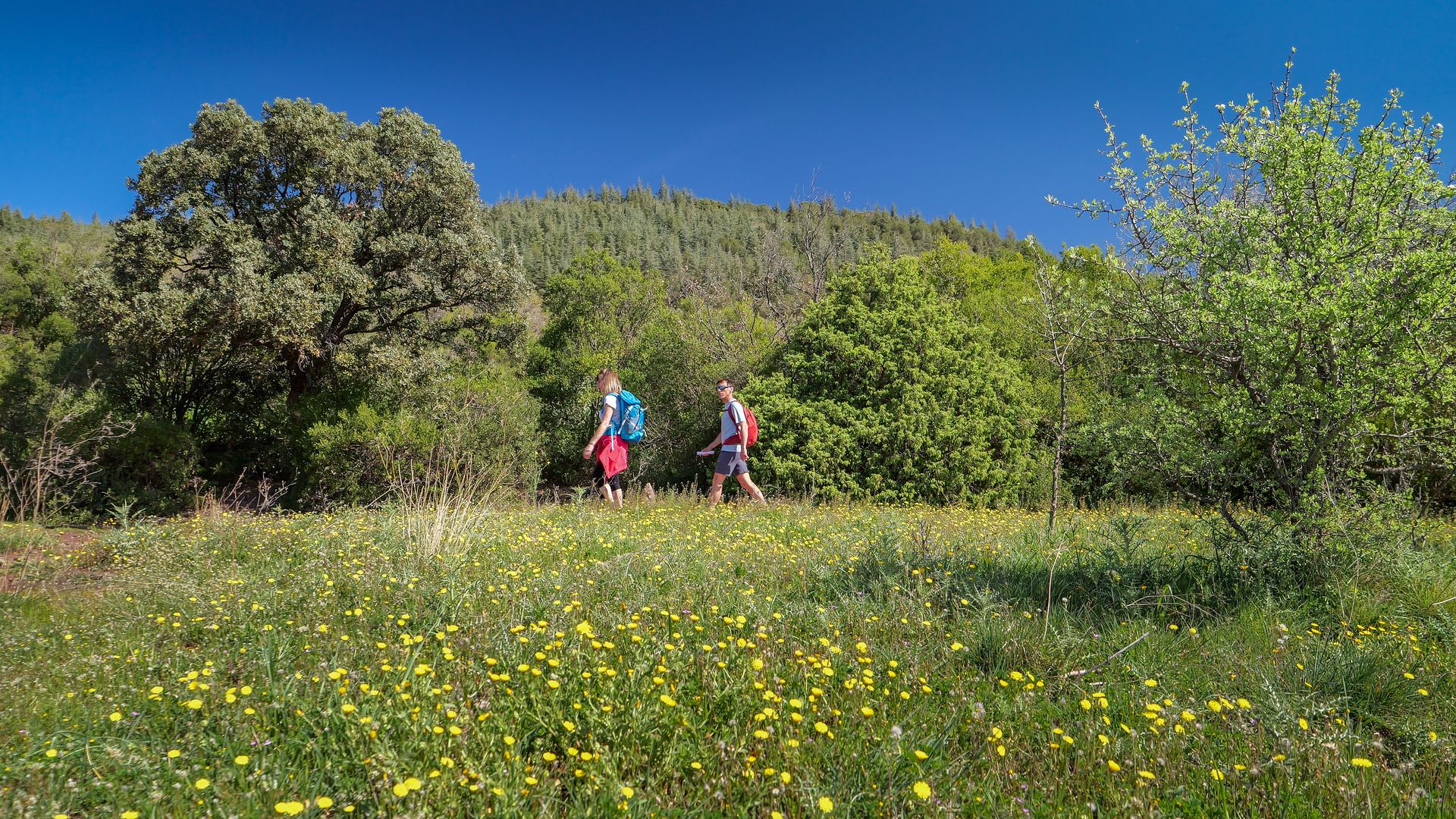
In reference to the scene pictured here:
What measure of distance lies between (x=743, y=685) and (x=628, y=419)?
7026mm

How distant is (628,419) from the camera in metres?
9.69

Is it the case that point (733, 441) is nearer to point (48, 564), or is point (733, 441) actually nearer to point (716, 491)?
point (716, 491)

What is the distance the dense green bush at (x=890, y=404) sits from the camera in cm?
1246

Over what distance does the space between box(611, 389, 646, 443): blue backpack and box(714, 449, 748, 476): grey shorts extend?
1146mm

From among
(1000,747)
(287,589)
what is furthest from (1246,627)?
(287,589)

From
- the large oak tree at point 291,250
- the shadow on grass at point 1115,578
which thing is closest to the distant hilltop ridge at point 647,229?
the large oak tree at point 291,250

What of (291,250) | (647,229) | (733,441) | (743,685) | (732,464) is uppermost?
(647,229)

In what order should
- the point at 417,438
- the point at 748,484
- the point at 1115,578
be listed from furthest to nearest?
the point at 417,438
the point at 748,484
the point at 1115,578

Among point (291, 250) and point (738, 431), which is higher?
point (291, 250)

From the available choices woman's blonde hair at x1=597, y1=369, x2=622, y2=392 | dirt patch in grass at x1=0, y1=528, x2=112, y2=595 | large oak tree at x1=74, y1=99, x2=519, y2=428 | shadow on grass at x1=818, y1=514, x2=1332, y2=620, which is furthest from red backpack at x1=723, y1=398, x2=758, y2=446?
large oak tree at x1=74, y1=99, x2=519, y2=428

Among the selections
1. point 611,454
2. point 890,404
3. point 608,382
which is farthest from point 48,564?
point 890,404

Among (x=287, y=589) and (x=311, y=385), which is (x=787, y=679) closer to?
(x=287, y=589)

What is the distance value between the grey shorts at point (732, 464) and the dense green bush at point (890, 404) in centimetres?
245

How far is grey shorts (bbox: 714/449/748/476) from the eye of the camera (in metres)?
9.70
